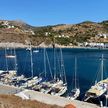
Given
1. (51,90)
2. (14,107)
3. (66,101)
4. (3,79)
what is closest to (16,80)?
(3,79)

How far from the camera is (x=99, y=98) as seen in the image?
141 ft

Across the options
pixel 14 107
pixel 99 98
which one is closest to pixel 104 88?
pixel 99 98

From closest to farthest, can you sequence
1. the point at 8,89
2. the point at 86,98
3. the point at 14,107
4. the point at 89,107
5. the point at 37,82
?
the point at 14,107, the point at 89,107, the point at 8,89, the point at 86,98, the point at 37,82

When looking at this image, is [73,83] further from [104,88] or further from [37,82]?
[104,88]

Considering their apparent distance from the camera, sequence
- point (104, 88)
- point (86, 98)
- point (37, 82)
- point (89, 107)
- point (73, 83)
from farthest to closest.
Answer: point (73, 83) → point (37, 82) → point (104, 88) → point (86, 98) → point (89, 107)

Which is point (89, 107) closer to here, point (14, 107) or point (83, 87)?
point (14, 107)

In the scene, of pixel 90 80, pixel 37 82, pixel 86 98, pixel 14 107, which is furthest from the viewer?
pixel 90 80

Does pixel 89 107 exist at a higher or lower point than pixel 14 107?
lower

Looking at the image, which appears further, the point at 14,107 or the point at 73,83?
the point at 73,83

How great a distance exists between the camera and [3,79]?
54969 millimetres

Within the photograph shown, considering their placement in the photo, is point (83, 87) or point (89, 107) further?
point (83, 87)

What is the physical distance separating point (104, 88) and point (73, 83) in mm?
11858

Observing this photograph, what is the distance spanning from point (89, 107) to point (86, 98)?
11909 mm

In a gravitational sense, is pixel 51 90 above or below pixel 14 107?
below
